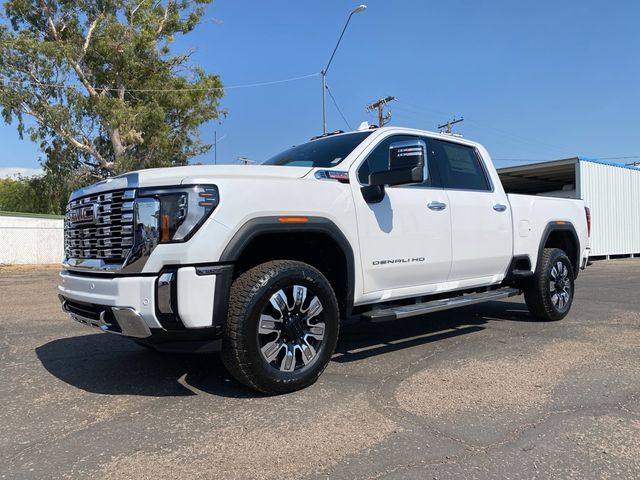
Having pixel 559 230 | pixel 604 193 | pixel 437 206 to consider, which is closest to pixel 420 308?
pixel 437 206

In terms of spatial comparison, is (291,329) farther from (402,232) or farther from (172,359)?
(172,359)

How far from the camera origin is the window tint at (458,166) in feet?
17.4

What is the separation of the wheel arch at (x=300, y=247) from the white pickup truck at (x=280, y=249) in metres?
0.01

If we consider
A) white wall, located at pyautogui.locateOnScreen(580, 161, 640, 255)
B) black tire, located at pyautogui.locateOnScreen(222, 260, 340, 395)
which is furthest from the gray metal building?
black tire, located at pyautogui.locateOnScreen(222, 260, 340, 395)

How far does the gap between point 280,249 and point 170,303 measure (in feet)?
3.66

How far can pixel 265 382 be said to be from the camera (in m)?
3.58

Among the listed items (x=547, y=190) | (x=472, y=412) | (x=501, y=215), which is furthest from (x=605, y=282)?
(x=547, y=190)

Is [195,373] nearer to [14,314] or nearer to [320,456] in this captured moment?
[320,456]

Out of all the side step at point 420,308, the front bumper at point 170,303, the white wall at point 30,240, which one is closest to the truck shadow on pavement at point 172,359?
the side step at point 420,308

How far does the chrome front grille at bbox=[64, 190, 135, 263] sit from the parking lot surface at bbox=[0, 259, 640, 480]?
105 centimetres

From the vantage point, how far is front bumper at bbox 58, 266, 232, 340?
3229mm

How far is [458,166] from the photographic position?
18.2ft

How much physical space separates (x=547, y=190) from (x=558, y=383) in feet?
93.6

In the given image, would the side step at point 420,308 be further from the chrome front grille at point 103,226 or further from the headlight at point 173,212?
the chrome front grille at point 103,226
